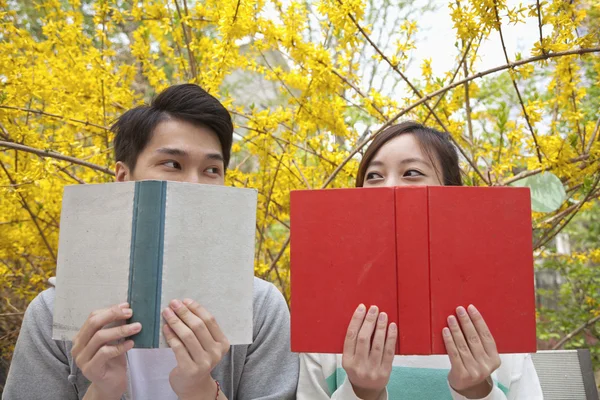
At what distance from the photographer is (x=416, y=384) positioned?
→ 4.83ft

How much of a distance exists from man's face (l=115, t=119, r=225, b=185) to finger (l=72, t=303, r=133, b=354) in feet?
1.42

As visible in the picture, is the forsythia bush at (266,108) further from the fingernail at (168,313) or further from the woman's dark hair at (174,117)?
the fingernail at (168,313)

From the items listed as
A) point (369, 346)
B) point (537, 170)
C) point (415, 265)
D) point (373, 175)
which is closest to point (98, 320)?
point (369, 346)

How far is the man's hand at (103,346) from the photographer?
3.49ft

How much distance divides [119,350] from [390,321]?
545mm

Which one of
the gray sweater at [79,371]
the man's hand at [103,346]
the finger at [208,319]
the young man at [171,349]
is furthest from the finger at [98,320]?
the gray sweater at [79,371]

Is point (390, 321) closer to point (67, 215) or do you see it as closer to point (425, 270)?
point (425, 270)

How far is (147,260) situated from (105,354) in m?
0.21

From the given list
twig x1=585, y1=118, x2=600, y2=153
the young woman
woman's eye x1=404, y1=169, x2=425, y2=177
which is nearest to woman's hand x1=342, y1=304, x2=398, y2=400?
the young woman

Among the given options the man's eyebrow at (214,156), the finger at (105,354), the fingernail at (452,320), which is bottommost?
the finger at (105,354)

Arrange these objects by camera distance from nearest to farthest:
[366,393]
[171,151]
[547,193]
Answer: [366,393] < [171,151] < [547,193]

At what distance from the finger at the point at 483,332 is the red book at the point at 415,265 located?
2cm

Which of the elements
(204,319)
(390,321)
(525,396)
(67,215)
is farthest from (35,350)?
(525,396)

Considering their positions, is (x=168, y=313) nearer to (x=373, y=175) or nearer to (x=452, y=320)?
(x=452, y=320)
